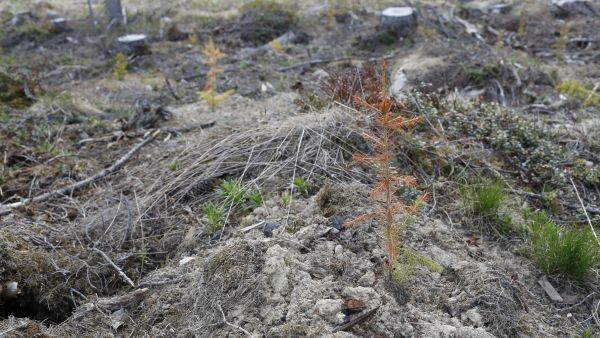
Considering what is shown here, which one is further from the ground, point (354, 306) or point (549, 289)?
point (354, 306)

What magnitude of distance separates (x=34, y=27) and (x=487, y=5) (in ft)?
37.6

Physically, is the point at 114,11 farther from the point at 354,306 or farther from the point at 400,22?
the point at 354,306

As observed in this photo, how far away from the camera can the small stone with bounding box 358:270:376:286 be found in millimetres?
2738

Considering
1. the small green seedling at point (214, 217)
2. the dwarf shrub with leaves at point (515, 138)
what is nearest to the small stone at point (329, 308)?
the small green seedling at point (214, 217)

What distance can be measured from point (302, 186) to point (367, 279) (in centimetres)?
116

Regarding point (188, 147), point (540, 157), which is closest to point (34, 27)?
point (188, 147)

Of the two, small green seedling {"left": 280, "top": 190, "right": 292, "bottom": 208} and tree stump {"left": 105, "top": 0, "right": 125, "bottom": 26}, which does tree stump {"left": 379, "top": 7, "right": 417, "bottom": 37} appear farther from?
small green seedling {"left": 280, "top": 190, "right": 292, "bottom": 208}

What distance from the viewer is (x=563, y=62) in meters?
9.18

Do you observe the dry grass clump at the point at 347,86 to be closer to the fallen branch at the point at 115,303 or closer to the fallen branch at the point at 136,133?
the fallen branch at the point at 136,133

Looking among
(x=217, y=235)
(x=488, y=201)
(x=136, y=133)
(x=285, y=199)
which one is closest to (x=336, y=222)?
(x=285, y=199)

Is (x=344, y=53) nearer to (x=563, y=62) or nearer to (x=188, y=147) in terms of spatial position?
(x=563, y=62)

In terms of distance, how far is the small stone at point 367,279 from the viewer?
8.98 ft

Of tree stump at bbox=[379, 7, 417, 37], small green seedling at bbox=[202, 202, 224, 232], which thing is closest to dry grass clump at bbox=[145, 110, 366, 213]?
small green seedling at bbox=[202, 202, 224, 232]

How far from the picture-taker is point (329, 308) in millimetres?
2484
